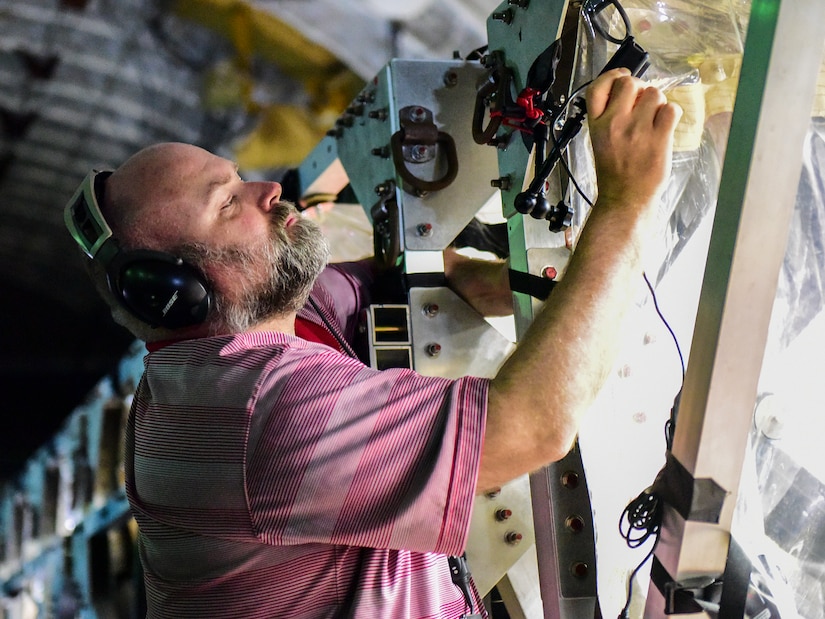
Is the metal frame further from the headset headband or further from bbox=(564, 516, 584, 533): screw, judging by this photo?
the headset headband

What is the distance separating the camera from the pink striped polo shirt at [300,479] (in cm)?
84

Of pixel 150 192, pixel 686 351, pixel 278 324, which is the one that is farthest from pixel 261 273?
pixel 686 351

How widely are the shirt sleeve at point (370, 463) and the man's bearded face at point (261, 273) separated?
25 cm

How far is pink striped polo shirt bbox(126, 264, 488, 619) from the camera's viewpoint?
841mm

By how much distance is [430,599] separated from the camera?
99cm

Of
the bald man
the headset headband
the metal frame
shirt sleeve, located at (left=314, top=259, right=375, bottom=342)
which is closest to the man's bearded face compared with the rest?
the bald man

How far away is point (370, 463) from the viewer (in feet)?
2.76

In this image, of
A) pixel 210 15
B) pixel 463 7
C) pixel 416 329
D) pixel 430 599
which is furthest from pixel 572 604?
pixel 210 15

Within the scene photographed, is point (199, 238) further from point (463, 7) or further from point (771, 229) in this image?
point (463, 7)

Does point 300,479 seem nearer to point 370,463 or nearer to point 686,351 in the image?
point 370,463

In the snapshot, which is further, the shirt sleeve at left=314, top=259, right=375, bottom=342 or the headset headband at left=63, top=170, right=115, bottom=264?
the shirt sleeve at left=314, top=259, right=375, bottom=342

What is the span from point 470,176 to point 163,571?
29.6 inches

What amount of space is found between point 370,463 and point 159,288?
372 mm

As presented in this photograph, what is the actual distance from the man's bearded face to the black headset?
32 millimetres
